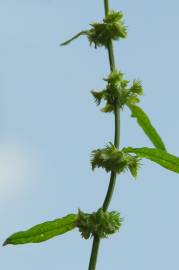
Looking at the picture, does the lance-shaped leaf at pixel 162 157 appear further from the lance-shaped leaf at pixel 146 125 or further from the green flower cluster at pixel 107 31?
the green flower cluster at pixel 107 31

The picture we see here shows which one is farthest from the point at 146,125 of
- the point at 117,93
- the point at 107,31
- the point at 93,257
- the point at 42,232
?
the point at 93,257

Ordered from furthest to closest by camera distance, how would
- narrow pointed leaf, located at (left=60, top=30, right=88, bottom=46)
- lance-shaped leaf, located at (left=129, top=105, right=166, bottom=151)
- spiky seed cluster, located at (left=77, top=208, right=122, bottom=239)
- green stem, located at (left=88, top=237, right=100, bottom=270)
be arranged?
1. narrow pointed leaf, located at (left=60, top=30, right=88, bottom=46)
2. lance-shaped leaf, located at (left=129, top=105, right=166, bottom=151)
3. spiky seed cluster, located at (left=77, top=208, right=122, bottom=239)
4. green stem, located at (left=88, top=237, right=100, bottom=270)

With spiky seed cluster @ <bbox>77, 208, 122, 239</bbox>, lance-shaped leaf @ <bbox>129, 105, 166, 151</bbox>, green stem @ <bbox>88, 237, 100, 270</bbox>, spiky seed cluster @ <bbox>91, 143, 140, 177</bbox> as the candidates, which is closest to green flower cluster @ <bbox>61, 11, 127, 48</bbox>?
lance-shaped leaf @ <bbox>129, 105, 166, 151</bbox>

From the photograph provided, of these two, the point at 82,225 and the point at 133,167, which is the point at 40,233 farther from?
the point at 133,167

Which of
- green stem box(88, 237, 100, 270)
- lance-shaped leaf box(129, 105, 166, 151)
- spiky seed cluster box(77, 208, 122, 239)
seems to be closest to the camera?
green stem box(88, 237, 100, 270)

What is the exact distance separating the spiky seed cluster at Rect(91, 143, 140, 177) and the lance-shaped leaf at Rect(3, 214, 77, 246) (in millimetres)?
346

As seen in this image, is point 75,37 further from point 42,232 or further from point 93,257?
point 93,257

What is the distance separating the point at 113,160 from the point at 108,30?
Answer: 0.86 m

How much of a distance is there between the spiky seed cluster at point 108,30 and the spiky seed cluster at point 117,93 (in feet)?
0.74

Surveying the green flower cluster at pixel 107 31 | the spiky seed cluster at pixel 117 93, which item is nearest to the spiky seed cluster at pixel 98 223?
the spiky seed cluster at pixel 117 93

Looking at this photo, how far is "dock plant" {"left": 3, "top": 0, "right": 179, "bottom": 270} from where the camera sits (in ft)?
10.6

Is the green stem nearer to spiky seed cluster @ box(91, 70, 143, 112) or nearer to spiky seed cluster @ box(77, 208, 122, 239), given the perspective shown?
spiky seed cluster @ box(77, 208, 122, 239)

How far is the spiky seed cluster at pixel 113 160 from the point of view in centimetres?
331

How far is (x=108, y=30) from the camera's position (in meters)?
3.66
